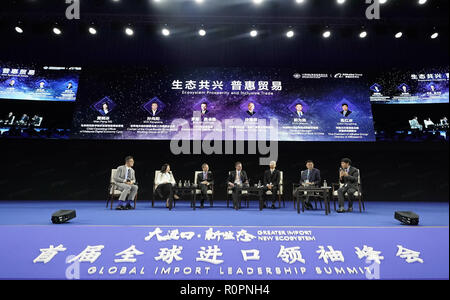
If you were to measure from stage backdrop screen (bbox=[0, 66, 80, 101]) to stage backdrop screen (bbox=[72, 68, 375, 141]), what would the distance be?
411 millimetres

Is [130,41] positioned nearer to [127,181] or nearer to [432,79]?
[127,181]

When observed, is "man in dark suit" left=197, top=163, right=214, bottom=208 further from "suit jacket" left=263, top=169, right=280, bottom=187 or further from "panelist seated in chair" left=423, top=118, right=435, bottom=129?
"panelist seated in chair" left=423, top=118, right=435, bottom=129

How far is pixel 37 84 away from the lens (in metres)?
5.77

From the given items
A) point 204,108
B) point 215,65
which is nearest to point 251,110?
point 204,108

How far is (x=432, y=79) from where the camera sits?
590 centimetres

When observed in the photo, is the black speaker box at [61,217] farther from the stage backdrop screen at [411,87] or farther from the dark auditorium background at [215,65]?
the stage backdrop screen at [411,87]

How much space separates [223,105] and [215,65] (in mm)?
1261

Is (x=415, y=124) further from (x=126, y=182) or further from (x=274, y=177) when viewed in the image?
(x=126, y=182)

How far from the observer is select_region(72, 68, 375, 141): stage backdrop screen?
5.67 m

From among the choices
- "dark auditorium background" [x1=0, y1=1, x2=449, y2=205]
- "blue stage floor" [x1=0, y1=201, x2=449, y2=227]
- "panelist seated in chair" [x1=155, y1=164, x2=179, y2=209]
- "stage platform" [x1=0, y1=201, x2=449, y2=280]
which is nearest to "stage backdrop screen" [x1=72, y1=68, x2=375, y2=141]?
"dark auditorium background" [x1=0, y1=1, x2=449, y2=205]

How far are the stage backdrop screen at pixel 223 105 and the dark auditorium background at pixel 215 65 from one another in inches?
14.8

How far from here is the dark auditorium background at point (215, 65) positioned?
230 inches

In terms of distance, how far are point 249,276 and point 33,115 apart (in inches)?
254
